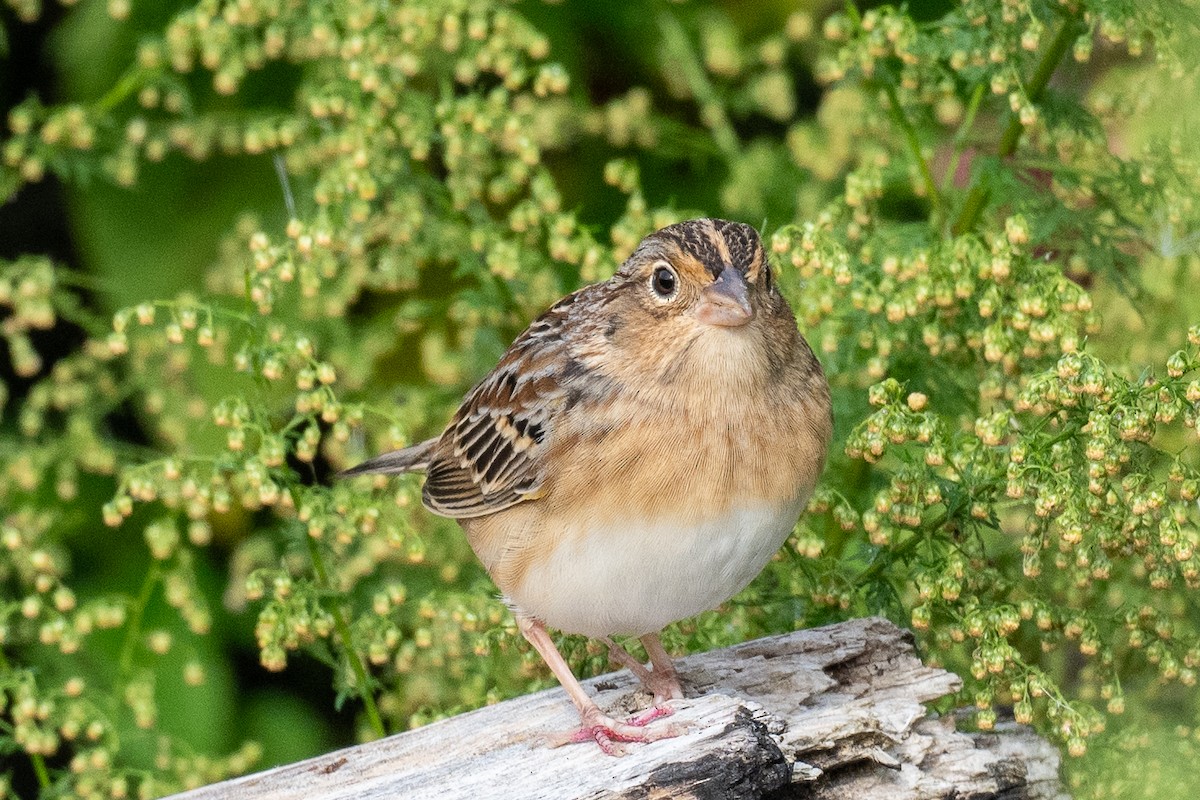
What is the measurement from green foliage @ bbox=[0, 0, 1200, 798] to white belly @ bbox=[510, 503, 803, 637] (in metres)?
0.34

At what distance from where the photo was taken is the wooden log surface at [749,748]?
3207mm

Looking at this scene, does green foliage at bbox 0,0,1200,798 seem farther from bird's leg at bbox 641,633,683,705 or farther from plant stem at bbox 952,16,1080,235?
bird's leg at bbox 641,633,683,705

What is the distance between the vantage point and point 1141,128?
14.2ft

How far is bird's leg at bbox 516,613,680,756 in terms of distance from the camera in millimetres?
3404

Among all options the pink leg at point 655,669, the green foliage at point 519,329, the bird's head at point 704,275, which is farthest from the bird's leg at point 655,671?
the bird's head at point 704,275

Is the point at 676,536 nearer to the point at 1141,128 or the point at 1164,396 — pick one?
the point at 1164,396

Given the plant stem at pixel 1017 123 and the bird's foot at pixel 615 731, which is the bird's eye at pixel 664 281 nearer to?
the bird's foot at pixel 615 731

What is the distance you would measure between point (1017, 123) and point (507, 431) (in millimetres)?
1541

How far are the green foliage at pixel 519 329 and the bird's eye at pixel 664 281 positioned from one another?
1.43 feet

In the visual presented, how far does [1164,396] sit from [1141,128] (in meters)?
1.55

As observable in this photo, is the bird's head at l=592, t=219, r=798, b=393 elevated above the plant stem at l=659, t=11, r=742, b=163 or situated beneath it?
situated beneath

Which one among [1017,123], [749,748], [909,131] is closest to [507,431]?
[749,748]

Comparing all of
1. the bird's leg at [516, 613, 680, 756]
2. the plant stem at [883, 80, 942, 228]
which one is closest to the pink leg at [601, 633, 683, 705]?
the bird's leg at [516, 613, 680, 756]

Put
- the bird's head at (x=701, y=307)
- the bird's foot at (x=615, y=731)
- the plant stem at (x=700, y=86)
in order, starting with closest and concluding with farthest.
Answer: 1. the bird's head at (x=701, y=307)
2. the bird's foot at (x=615, y=731)
3. the plant stem at (x=700, y=86)
